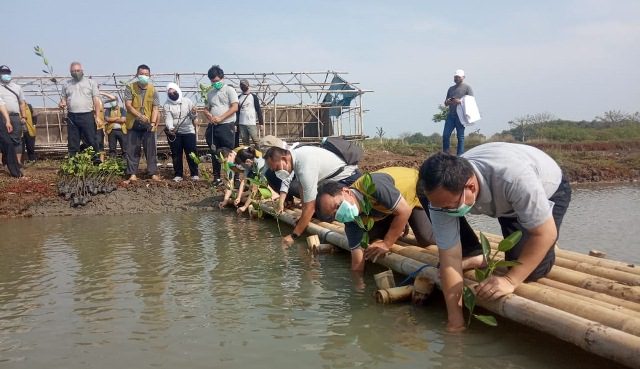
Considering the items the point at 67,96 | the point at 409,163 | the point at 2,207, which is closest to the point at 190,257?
the point at 2,207

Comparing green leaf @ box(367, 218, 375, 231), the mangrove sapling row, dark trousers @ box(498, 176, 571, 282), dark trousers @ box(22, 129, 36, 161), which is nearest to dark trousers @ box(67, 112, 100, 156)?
the mangrove sapling row

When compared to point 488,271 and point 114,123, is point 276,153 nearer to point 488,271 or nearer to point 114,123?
point 488,271

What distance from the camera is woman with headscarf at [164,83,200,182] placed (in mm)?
10039

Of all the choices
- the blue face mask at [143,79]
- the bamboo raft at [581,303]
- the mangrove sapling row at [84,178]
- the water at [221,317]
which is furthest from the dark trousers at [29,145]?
the bamboo raft at [581,303]

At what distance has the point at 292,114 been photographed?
63.2 feet

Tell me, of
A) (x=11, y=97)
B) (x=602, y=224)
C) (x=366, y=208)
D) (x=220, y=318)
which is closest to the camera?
(x=220, y=318)

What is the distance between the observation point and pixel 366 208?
4.25m

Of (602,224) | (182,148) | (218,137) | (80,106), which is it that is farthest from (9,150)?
(602,224)

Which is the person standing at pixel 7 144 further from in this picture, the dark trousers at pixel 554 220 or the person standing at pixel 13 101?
the dark trousers at pixel 554 220

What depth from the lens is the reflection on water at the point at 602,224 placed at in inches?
215

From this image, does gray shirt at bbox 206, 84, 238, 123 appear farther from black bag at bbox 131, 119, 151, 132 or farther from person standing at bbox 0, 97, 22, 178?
person standing at bbox 0, 97, 22, 178

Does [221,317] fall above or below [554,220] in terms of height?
below

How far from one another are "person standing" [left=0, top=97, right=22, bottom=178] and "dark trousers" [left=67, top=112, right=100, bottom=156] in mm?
946

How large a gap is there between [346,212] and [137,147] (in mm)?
6994
